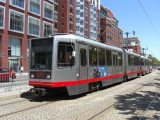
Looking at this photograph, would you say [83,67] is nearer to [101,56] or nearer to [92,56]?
[92,56]

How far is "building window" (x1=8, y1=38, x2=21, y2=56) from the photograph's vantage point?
3472 cm

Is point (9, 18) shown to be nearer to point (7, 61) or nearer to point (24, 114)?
point (7, 61)

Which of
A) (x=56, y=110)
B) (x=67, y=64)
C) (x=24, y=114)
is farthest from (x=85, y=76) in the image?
(x=24, y=114)

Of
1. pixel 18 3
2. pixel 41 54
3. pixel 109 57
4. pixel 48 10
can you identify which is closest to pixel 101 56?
pixel 109 57

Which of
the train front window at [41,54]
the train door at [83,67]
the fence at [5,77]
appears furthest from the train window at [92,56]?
the fence at [5,77]

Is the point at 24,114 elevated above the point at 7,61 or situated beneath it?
situated beneath

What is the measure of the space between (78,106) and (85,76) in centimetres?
259

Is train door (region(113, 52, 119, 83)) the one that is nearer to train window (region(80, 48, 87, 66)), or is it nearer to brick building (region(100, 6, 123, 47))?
train window (region(80, 48, 87, 66))

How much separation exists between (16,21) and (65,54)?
2965cm

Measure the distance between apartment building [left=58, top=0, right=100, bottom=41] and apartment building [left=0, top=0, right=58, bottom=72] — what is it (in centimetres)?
1355

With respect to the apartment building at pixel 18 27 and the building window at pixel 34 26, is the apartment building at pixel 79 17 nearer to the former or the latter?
the apartment building at pixel 18 27

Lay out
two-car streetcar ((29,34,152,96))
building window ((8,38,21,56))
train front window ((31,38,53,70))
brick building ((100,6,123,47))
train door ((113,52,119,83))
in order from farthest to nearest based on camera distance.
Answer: brick building ((100,6,123,47)) → building window ((8,38,21,56)) → train door ((113,52,119,83)) → train front window ((31,38,53,70)) → two-car streetcar ((29,34,152,96))

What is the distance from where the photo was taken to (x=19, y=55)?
36.8 m

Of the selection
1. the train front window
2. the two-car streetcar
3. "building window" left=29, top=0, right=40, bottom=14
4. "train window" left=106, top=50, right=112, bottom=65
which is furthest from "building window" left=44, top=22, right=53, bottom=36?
the train front window
